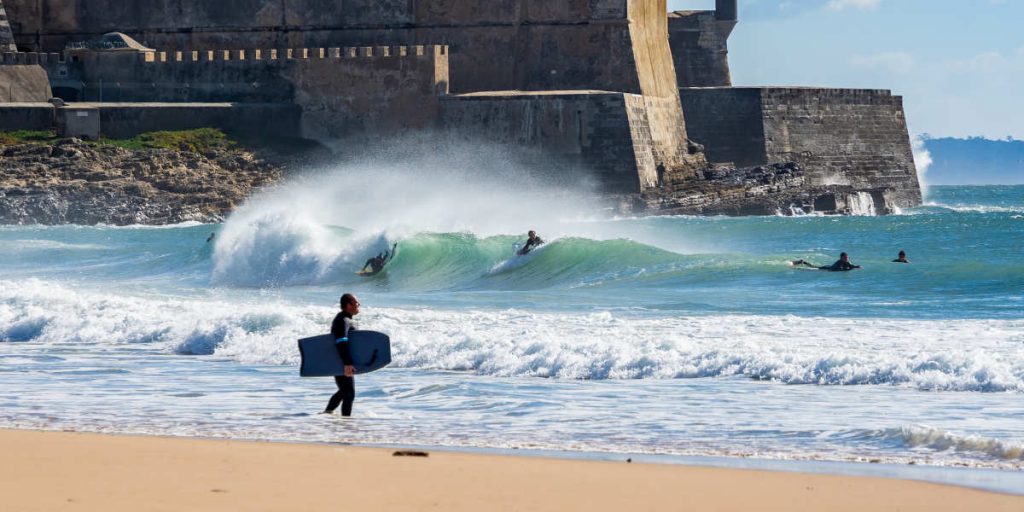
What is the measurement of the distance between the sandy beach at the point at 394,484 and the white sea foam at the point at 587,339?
124 inches

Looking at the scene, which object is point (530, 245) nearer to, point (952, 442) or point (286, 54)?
point (286, 54)

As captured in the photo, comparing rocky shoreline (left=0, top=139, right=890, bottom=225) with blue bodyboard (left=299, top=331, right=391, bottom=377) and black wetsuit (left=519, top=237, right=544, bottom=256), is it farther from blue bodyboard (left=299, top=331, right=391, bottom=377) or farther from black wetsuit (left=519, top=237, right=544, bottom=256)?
blue bodyboard (left=299, top=331, right=391, bottom=377)

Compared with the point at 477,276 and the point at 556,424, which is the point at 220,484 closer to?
the point at 556,424

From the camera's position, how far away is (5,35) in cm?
3562

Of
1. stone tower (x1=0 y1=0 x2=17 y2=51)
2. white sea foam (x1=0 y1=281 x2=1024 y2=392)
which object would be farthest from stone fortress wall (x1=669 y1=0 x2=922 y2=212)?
white sea foam (x1=0 y1=281 x2=1024 y2=392)

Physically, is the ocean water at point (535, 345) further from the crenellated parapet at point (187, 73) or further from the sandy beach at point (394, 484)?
the crenellated parapet at point (187, 73)

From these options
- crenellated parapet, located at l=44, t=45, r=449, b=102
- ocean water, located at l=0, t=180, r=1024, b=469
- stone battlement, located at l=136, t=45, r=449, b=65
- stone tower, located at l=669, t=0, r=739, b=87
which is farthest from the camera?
stone tower, located at l=669, t=0, r=739, b=87

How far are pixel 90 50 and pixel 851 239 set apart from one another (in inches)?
602

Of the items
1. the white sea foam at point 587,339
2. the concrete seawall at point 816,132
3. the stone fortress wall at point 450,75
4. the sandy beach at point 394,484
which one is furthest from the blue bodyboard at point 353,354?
the concrete seawall at point 816,132

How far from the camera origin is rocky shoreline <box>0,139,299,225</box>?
31141mm

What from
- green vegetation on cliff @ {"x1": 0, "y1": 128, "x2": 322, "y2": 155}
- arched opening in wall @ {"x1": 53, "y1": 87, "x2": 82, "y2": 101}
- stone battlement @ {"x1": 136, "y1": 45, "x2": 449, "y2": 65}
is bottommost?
green vegetation on cliff @ {"x1": 0, "y1": 128, "x2": 322, "y2": 155}

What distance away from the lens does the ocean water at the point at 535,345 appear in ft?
31.0

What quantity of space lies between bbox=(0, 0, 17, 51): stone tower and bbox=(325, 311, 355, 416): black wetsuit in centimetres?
2724

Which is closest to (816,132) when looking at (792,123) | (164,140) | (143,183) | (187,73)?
(792,123)
